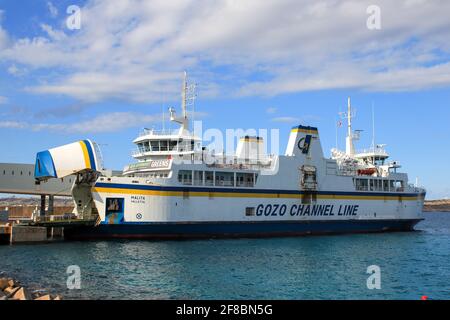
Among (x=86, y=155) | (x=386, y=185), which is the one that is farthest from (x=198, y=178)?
(x=386, y=185)

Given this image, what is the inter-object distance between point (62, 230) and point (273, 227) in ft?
52.6

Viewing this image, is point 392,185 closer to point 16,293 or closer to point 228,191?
point 228,191

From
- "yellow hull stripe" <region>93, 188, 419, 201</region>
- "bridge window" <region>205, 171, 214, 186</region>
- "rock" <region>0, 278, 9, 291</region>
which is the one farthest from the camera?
"bridge window" <region>205, 171, 214, 186</region>

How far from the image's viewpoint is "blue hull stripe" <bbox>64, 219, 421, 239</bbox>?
100ft

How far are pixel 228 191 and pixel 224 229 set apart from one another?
2.89 m

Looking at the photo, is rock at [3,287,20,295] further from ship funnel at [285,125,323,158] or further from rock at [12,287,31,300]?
ship funnel at [285,125,323,158]

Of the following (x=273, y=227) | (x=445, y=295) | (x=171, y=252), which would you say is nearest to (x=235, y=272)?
(x=171, y=252)

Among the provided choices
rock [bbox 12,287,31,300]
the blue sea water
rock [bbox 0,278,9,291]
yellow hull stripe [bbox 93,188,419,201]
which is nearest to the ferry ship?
yellow hull stripe [bbox 93,188,419,201]

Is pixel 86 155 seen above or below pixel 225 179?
above

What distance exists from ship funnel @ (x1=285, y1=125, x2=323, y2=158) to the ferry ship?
0.09 metres

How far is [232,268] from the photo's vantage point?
70.8 ft

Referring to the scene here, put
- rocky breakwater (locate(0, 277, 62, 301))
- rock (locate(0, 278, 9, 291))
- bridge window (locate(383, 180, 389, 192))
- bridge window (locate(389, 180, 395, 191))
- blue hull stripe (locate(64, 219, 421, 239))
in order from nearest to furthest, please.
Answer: rocky breakwater (locate(0, 277, 62, 301)) < rock (locate(0, 278, 9, 291)) < blue hull stripe (locate(64, 219, 421, 239)) < bridge window (locate(383, 180, 389, 192)) < bridge window (locate(389, 180, 395, 191))
